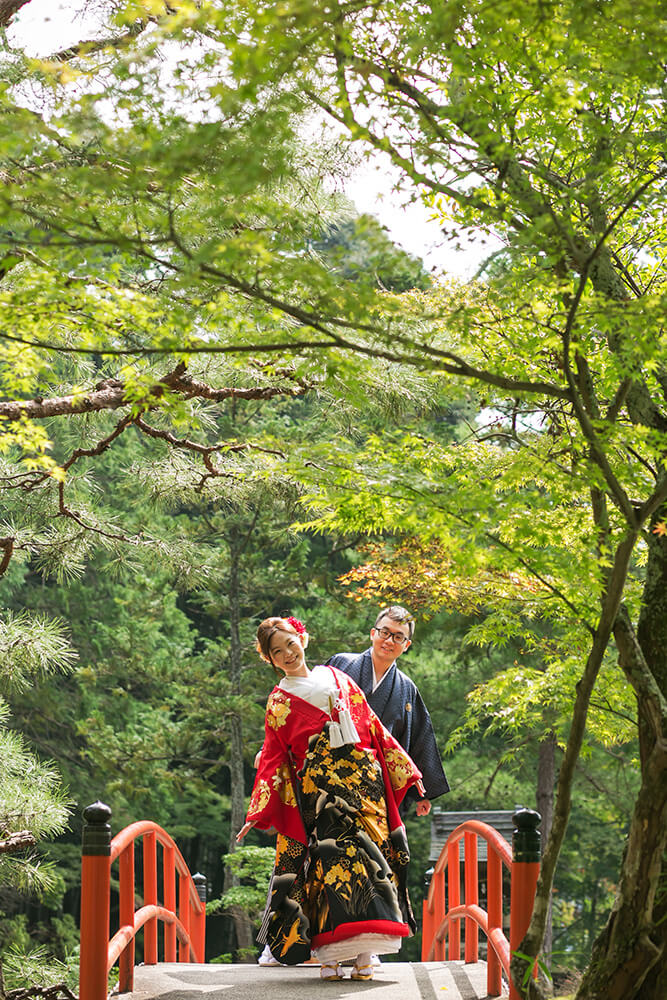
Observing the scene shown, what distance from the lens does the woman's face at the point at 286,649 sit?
4516mm

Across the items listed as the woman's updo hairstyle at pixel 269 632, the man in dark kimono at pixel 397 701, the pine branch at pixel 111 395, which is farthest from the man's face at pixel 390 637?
the pine branch at pixel 111 395

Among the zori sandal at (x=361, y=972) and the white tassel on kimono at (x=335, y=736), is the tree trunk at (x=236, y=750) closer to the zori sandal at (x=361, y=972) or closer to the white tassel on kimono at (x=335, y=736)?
the zori sandal at (x=361, y=972)

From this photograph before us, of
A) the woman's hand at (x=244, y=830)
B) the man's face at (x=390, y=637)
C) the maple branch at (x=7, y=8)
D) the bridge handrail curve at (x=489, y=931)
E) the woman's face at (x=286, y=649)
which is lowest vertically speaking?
the bridge handrail curve at (x=489, y=931)

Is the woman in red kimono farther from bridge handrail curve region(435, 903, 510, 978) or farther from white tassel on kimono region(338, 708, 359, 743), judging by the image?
bridge handrail curve region(435, 903, 510, 978)

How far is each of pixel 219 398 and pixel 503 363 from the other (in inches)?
90.7

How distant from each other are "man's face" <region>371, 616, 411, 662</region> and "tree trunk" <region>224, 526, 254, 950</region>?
6754 millimetres

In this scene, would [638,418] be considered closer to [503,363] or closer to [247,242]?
[503,363]

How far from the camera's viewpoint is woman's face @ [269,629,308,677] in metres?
4.52

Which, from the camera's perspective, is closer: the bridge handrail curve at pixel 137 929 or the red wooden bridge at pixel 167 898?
the red wooden bridge at pixel 167 898

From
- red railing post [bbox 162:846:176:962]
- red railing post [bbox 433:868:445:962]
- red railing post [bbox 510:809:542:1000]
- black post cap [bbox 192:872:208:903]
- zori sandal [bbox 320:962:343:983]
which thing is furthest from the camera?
black post cap [bbox 192:872:208:903]

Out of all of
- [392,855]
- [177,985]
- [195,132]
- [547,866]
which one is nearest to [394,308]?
[195,132]

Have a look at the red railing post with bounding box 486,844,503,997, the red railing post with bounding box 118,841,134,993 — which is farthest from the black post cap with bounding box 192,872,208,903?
the red railing post with bounding box 486,844,503,997

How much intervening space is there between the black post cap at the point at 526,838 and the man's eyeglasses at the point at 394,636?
199 centimetres

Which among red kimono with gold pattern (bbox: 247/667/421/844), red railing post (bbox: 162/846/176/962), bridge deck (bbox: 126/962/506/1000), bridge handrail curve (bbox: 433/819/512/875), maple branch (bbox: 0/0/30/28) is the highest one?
maple branch (bbox: 0/0/30/28)
